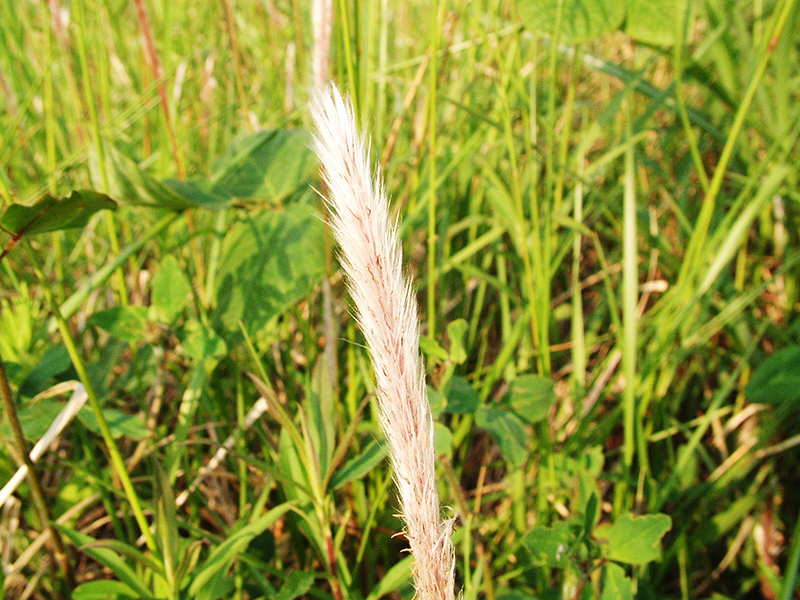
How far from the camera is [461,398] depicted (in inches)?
38.3

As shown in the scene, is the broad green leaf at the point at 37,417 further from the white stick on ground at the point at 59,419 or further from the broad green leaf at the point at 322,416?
the broad green leaf at the point at 322,416

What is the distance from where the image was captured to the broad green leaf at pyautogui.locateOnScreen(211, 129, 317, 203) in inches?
44.6

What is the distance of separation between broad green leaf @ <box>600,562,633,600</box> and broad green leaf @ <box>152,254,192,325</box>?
790mm

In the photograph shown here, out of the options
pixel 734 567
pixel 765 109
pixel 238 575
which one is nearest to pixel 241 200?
pixel 238 575

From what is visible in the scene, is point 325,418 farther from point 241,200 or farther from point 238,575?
point 241,200

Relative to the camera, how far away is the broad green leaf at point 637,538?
812 millimetres

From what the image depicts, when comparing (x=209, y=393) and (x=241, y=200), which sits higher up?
(x=241, y=200)

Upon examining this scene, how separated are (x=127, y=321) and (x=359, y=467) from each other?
0.50m

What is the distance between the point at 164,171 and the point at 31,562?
84 centimetres

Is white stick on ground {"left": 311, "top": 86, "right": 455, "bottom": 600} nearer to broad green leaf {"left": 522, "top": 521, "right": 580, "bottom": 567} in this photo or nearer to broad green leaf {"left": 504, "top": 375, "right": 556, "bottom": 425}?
broad green leaf {"left": 522, "top": 521, "right": 580, "bottom": 567}

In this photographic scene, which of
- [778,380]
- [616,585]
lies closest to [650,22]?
[778,380]

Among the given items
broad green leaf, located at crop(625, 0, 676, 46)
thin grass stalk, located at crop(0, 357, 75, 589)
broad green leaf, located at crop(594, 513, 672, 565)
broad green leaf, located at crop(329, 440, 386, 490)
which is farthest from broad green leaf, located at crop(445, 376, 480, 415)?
broad green leaf, located at crop(625, 0, 676, 46)

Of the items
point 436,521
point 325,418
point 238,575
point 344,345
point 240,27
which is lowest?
point 238,575

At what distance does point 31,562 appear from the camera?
1110mm
